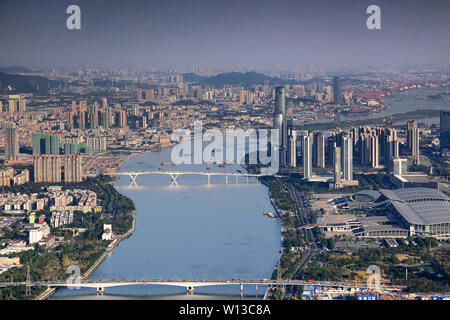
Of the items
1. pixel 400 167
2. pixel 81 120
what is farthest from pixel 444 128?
pixel 81 120

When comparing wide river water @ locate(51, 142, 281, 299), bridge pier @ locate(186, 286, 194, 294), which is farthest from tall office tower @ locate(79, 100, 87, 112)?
bridge pier @ locate(186, 286, 194, 294)

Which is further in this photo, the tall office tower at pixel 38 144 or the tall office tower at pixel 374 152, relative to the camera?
the tall office tower at pixel 38 144

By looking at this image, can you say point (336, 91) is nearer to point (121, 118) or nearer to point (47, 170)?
point (121, 118)

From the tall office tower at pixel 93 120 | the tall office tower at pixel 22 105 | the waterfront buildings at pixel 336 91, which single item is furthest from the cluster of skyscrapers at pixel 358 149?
the tall office tower at pixel 22 105

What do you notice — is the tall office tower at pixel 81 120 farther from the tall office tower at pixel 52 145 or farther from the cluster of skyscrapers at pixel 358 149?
the cluster of skyscrapers at pixel 358 149
